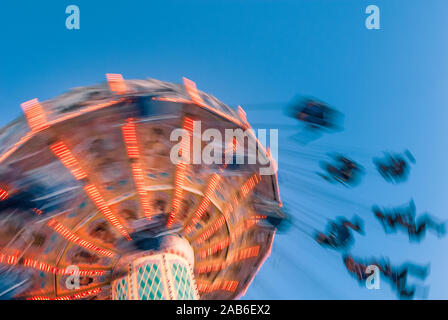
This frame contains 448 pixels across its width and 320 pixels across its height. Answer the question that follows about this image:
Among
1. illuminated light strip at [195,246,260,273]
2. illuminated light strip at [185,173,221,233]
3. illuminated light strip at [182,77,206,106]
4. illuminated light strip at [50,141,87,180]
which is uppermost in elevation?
illuminated light strip at [182,77,206,106]

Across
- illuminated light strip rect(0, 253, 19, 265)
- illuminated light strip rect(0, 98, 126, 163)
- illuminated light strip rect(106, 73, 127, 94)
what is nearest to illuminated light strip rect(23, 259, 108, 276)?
illuminated light strip rect(0, 253, 19, 265)

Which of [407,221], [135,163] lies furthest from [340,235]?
[135,163]

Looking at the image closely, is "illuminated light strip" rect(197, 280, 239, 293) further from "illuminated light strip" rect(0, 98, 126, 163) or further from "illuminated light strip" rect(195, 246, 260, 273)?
"illuminated light strip" rect(0, 98, 126, 163)

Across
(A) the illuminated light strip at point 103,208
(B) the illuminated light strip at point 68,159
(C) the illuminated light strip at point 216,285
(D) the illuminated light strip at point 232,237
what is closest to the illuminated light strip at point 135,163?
(A) the illuminated light strip at point 103,208

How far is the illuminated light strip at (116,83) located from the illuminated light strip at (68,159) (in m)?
1.47

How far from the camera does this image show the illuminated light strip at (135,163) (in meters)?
5.90

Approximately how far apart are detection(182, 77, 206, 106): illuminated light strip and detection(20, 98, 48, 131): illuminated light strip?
252 cm

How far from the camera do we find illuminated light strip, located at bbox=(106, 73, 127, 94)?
5180 millimetres

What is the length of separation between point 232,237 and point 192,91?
426 centimetres

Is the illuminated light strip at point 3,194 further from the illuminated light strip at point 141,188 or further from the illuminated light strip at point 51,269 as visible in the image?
the illuminated light strip at point 141,188

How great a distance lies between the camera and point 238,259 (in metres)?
8.58

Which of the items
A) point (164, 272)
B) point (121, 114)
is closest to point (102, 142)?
point (121, 114)

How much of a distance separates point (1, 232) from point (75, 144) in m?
2.69

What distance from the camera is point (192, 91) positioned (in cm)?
580
